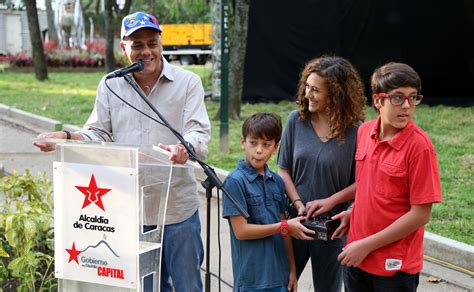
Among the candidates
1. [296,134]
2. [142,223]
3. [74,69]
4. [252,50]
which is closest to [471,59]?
[252,50]

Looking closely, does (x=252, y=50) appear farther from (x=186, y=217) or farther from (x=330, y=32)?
(x=186, y=217)

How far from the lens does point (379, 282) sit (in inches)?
123

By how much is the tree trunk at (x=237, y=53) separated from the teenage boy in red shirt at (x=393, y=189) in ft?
29.3

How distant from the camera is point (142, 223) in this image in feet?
9.53

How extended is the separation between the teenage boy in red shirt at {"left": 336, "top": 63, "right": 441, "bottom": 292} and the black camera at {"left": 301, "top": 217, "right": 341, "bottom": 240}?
5.0 inches

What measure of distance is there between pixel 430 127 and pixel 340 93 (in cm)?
813

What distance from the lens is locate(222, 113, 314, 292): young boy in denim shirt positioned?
3.29m

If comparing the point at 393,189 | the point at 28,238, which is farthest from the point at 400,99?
the point at 28,238

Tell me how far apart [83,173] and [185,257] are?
33.6 inches

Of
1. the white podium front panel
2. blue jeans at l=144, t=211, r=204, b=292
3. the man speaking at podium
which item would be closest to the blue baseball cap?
the man speaking at podium

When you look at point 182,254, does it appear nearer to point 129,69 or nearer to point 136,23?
point 129,69

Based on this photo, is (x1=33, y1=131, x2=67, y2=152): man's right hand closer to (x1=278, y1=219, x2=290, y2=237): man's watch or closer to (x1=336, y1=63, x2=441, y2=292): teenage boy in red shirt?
(x1=278, y1=219, x2=290, y2=237): man's watch

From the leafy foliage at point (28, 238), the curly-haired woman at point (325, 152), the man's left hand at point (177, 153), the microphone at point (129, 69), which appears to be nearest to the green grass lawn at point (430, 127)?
the curly-haired woman at point (325, 152)

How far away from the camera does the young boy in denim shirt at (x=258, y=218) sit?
3.29 metres
